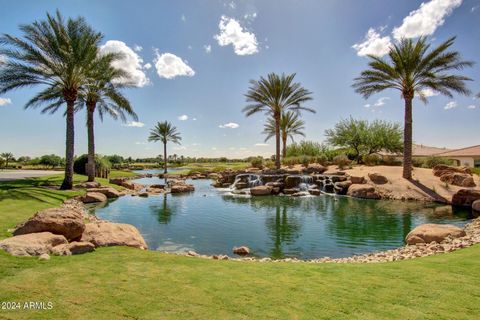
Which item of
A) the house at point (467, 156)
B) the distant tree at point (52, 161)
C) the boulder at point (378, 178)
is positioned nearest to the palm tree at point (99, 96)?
the boulder at point (378, 178)

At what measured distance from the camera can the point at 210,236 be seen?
959 cm

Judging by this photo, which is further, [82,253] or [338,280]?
[82,253]

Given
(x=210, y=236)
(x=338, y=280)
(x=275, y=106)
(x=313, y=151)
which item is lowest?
(x=210, y=236)

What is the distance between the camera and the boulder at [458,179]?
17.7m

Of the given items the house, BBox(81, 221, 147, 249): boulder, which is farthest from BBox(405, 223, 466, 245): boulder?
the house

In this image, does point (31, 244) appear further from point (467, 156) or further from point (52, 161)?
point (52, 161)

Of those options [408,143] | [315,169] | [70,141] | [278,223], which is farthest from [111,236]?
[315,169]

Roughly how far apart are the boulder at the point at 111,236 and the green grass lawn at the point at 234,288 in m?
1.22

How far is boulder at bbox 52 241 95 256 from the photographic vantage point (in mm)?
5238

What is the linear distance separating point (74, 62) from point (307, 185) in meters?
19.2

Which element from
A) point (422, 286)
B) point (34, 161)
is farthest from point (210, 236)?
point (34, 161)

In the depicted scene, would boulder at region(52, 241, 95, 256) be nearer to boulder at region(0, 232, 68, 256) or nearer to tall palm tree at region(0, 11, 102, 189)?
boulder at region(0, 232, 68, 256)

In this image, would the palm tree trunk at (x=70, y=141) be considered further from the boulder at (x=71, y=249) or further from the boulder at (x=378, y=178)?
the boulder at (x=378, y=178)

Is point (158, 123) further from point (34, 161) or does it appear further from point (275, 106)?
point (34, 161)
